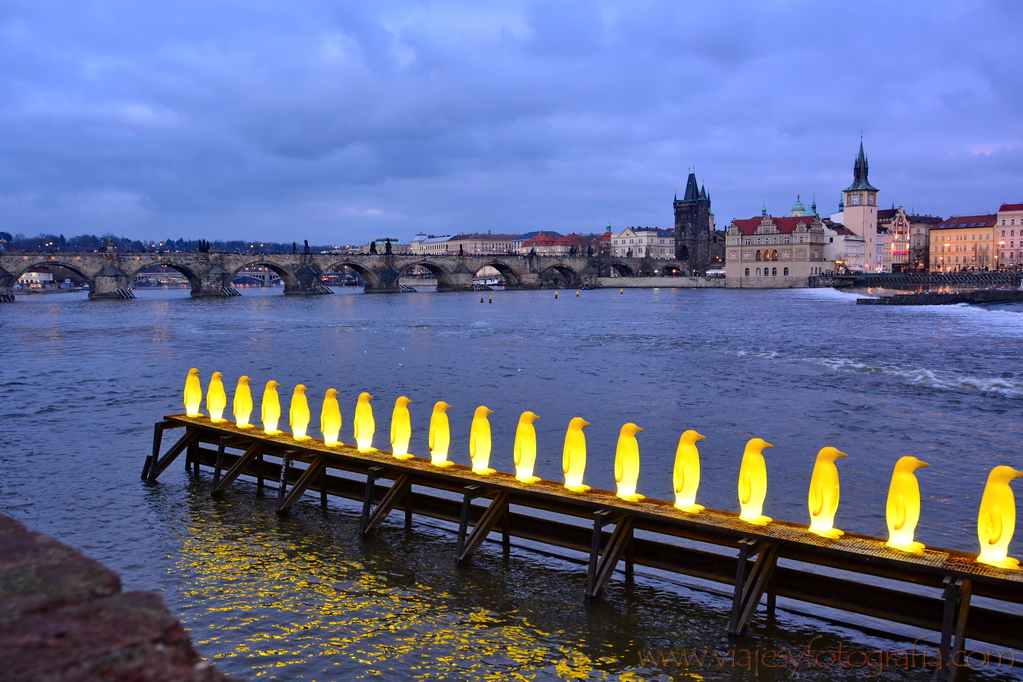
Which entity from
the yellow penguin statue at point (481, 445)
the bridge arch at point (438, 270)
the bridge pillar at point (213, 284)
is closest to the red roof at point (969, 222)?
the bridge arch at point (438, 270)

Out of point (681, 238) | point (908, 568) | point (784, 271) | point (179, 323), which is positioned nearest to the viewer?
point (908, 568)

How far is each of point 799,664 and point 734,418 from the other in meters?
14.1

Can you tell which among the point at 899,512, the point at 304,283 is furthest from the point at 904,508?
the point at 304,283

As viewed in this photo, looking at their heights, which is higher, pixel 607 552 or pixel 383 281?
pixel 383 281

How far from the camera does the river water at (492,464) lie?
Result: 9023 mm

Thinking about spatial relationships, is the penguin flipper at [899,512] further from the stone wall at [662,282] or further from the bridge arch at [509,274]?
the stone wall at [662,282]

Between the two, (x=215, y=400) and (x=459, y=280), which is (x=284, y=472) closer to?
(x=215, y=400)

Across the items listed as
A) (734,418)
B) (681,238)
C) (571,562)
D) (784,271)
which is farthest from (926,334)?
A: (681,238)

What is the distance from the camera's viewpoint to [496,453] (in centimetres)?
1777

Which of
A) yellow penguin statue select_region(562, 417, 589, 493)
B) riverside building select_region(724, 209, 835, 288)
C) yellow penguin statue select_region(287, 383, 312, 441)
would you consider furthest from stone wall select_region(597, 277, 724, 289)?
yellow penguin statue select_region(562, 417, 589, 493)

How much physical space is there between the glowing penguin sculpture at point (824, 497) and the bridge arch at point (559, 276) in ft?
450

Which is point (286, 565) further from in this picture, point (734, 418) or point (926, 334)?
point (926, 334)

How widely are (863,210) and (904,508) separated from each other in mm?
162607

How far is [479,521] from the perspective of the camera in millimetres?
11016
